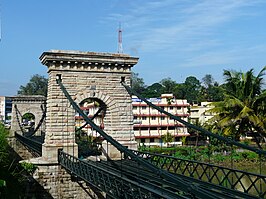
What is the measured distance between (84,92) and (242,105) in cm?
717

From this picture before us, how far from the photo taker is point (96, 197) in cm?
1269

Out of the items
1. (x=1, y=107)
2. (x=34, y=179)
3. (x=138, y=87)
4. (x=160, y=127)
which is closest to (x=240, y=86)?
(x=34, y=179)

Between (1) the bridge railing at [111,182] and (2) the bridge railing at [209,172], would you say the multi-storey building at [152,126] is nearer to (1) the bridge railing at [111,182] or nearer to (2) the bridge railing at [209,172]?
(2) the bridge railing at [209,172]

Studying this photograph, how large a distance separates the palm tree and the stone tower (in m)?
4.99

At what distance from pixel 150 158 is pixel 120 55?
420 centimetres

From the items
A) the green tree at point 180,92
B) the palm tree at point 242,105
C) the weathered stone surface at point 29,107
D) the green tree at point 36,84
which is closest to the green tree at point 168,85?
the green tree at point 180,92

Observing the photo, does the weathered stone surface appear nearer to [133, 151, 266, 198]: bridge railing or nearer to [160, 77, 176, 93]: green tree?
[133, 151, 266, 198]: bridge railing

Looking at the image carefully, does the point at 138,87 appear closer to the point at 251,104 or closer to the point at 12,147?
the point at 12,147

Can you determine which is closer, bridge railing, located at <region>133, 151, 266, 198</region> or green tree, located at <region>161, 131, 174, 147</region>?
bridge railing, located at <region>133, 151, 266, 198</region>

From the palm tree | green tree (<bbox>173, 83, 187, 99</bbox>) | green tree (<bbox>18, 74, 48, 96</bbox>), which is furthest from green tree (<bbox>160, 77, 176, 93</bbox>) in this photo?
the palm tree

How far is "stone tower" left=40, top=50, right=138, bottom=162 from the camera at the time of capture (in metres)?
12.8

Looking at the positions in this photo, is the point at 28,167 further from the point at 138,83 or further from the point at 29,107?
the point at 138,83

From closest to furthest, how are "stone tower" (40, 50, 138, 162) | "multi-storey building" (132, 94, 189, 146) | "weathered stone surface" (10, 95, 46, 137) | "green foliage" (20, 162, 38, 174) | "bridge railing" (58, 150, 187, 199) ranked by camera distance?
1. "bridge railing" (58, 150, 187, 199)
2. "green foliage" (20, 162, 38, 174)
3. "stone tower" (40, 50, 138, 162)
4. "weathered stone surface" (10, 95, 46, 137)
5. "multi-storey building" (132, 94, 189, 146)

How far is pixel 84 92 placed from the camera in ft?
44.3
